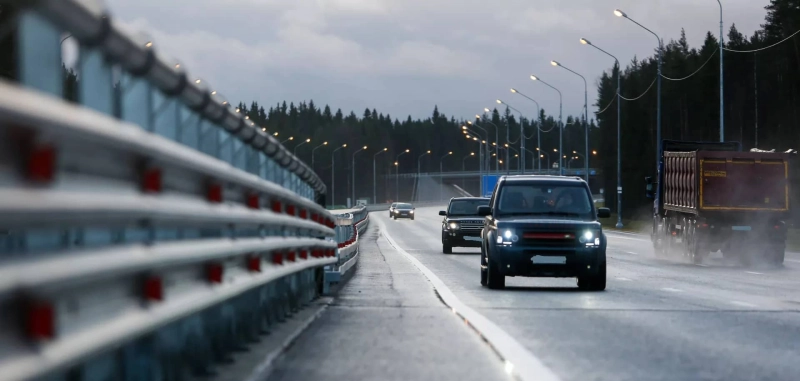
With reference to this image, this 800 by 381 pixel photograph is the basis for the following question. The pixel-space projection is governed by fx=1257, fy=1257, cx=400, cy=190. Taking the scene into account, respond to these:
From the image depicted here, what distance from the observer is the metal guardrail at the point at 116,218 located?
11.8ft

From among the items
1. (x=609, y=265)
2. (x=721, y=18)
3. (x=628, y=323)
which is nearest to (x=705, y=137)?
(x=721, y=18)

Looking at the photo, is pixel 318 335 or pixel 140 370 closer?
pixel 140 370

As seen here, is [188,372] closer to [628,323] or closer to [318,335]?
[318,335]

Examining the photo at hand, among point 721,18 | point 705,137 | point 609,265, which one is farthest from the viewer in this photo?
point 705,137

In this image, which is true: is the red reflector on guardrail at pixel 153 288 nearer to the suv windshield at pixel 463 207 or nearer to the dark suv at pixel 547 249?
the dark suv at pixel 547 249

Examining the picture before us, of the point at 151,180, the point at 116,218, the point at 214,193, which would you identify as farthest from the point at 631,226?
the point at 116,218

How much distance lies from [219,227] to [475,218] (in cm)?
3139

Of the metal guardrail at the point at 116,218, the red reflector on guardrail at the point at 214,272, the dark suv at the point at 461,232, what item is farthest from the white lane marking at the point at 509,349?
the dark suv at the point at 461,232

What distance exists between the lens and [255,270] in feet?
28.7

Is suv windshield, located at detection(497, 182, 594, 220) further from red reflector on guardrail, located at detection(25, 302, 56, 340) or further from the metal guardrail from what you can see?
red reflector on guardrail, located at detection(25, 302, 56, 340)

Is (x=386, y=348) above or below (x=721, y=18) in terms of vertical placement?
below

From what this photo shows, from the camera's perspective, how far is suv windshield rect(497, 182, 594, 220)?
19609 mm

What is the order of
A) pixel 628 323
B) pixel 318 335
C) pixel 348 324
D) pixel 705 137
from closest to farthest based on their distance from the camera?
pixel 318 335, pixel 348 324, pixel 628 323, pixel 705 137

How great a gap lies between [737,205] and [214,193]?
26.3 metres
